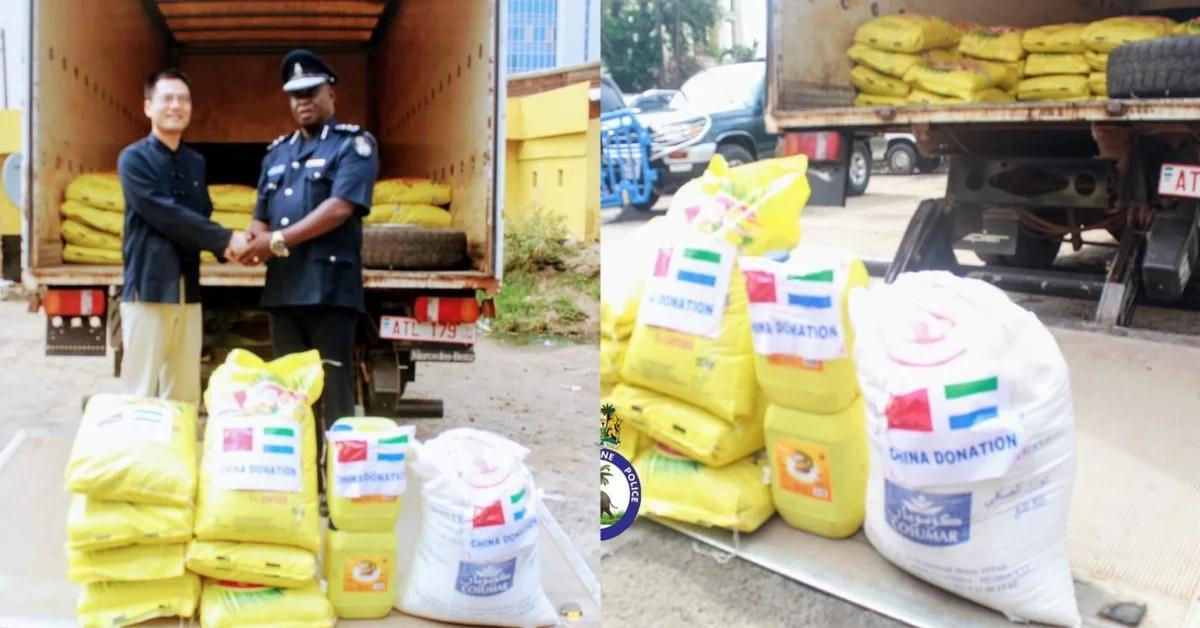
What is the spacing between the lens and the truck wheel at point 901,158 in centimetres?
577

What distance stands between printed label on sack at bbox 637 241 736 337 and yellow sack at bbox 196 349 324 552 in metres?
0.87

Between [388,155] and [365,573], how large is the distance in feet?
11.2

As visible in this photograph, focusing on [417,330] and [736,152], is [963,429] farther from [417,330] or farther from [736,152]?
[736,152]

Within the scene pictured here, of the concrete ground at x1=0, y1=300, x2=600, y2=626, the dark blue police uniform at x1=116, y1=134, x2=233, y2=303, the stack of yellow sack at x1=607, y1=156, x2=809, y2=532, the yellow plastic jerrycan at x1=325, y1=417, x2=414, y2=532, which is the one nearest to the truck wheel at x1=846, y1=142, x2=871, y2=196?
the concrete ground at x1=0, y1=300, x2=600, y2=626

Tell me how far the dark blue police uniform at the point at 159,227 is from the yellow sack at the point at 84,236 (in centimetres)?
78

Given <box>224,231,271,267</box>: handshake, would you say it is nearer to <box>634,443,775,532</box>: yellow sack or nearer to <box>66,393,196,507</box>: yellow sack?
<box>66,393,196,507</box>: yellow sack

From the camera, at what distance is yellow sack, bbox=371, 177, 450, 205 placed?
161 inches

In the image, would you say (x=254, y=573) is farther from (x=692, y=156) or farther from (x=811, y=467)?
(x=692, y=156)

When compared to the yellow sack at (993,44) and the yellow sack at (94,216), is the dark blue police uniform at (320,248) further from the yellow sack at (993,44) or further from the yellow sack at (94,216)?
the yellow sack at (993,44)

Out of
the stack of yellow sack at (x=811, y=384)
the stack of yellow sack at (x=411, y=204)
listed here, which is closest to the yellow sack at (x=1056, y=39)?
the stack of yellow sack at (x=411, y=204)

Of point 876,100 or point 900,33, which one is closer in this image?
point 900,33

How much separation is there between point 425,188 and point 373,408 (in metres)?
0.86

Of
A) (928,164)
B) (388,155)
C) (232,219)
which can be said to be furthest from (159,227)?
(928,164)

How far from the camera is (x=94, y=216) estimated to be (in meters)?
3.57
